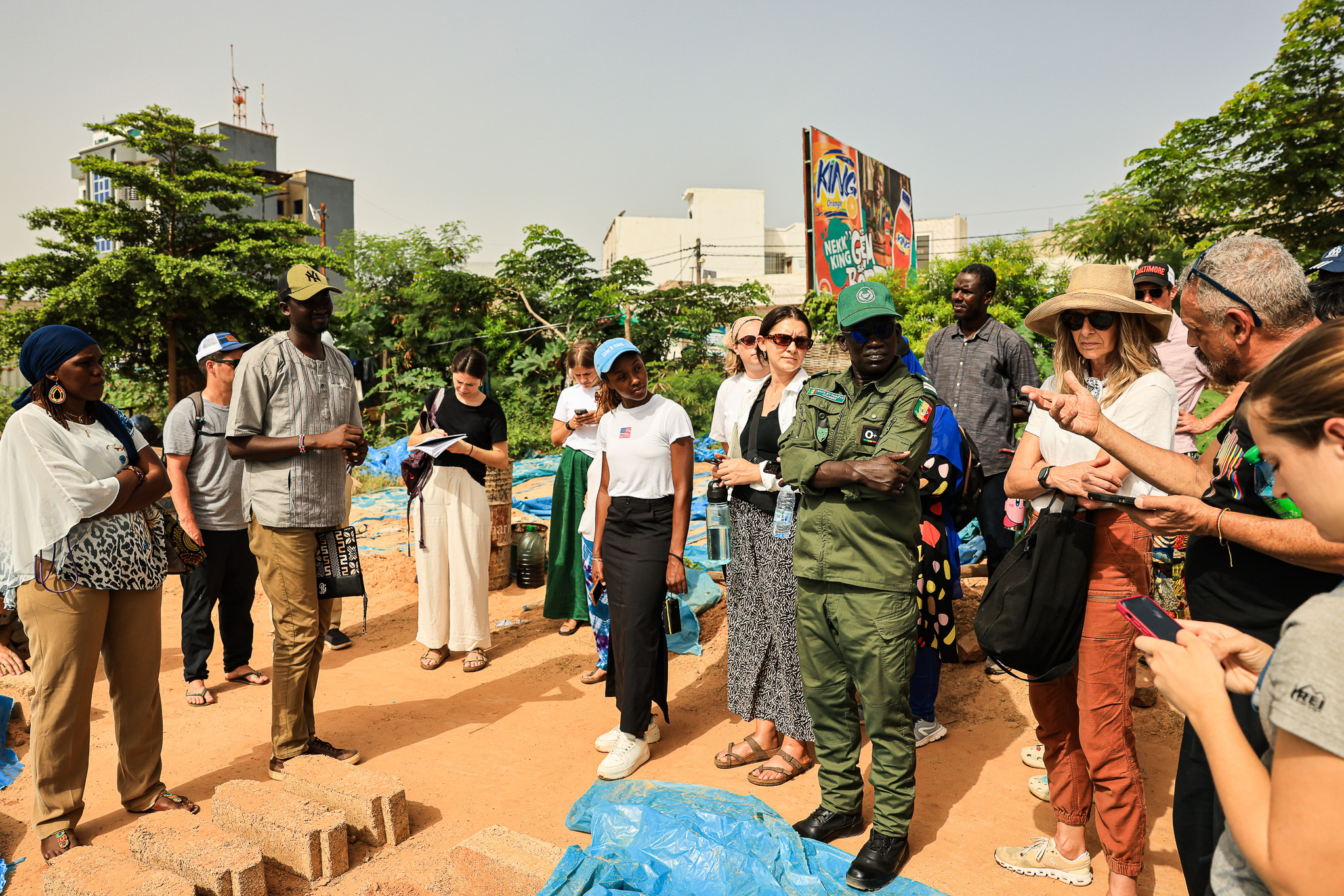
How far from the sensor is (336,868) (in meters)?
3.11

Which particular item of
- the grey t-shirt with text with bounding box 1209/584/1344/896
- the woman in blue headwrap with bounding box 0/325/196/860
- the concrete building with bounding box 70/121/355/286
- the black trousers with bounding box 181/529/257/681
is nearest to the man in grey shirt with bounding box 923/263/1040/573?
the grey t-shirt with text with bounding box 1209/584/1344/896

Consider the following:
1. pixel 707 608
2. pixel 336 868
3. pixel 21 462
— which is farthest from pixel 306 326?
pixel 707 608

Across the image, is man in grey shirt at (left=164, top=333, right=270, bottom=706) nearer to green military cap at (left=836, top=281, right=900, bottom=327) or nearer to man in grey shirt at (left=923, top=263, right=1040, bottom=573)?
green military cap at (left=836, top=281, right=900, bottom=327)

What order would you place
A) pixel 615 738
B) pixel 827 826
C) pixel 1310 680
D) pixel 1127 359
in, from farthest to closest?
pixel 615 738 < pixel 827 826 < pixel 1127 359 < pixel 1310 680

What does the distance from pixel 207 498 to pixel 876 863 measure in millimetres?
4723

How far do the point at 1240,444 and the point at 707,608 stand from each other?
473 centimetres

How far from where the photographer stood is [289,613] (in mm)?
3910

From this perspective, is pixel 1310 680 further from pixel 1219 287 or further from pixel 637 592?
pixel 637 592

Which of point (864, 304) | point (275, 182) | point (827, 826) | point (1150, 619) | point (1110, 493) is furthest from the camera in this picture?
point (275, 182)

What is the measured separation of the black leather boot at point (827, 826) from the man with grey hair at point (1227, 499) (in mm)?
1366

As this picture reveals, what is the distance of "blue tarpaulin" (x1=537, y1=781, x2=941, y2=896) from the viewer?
2.82m

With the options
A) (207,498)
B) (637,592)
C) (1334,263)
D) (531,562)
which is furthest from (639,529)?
(531,562)

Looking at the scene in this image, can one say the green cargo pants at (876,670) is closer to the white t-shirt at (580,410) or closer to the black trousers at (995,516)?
the black trousers at (995,516)

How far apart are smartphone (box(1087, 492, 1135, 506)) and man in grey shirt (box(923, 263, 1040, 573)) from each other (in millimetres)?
2303
